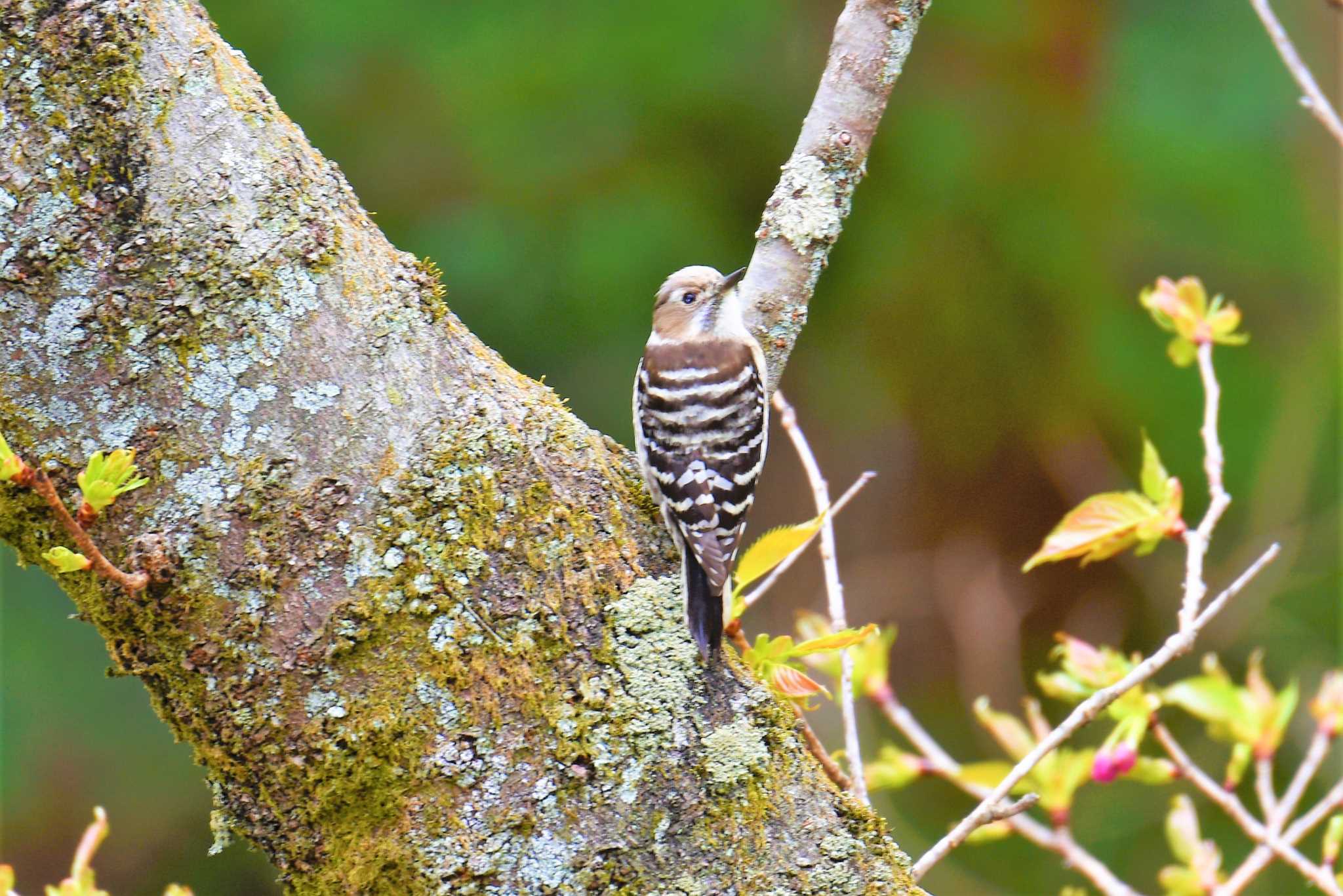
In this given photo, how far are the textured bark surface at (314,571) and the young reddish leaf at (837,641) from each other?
14cm

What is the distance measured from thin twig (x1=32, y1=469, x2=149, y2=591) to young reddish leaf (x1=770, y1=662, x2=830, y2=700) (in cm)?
78

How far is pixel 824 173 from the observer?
188 cm

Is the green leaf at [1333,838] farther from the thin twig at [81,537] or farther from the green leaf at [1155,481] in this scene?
the thin twig at [81,537]

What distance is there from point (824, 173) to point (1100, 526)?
729 mm

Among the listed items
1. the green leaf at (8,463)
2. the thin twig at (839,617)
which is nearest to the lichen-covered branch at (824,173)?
the thin twig at (839,617)

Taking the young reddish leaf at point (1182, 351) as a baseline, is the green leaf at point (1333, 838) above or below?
below

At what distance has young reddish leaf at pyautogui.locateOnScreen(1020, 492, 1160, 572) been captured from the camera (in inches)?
75.9

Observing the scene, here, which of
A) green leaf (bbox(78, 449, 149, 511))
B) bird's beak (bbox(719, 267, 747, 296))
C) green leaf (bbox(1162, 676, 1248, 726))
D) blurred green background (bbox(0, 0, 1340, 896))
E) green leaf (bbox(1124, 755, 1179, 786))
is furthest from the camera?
blurred green background (bbox(0, 0, 1340, 896))

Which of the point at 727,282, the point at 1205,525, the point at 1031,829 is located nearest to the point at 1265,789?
the point at 1031,829

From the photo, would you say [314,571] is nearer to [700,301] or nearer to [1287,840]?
[1287,840]

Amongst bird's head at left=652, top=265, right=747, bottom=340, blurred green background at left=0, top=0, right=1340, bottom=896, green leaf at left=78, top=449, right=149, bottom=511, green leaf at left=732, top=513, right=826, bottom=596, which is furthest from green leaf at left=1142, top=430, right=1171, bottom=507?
blurred green background at left=0, top=0, right=1340, bottom=896

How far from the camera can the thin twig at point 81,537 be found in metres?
1.29

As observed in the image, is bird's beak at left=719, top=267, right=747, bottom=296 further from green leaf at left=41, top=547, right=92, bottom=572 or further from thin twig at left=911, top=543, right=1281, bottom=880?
green leaf at left=41, top=547, right=92, bottom=572

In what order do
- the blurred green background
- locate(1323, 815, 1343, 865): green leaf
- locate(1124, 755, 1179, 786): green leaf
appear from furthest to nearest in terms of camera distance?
1. the blurred green background
2. locate(1124, 755, 1179, 786): green leaf
3. locate(1323, 815, 1343, 865): green leaf
